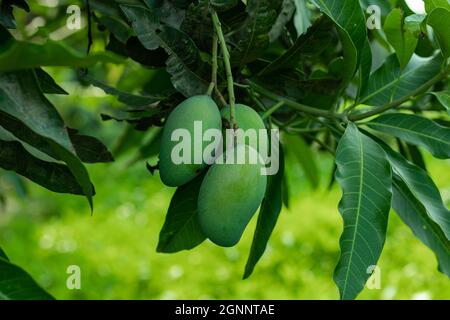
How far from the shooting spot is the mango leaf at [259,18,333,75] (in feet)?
2.58

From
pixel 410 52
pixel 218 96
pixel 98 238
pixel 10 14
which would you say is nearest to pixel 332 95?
pixel 410 52

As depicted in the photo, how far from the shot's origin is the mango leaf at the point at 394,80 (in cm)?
92

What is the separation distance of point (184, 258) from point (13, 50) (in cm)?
248

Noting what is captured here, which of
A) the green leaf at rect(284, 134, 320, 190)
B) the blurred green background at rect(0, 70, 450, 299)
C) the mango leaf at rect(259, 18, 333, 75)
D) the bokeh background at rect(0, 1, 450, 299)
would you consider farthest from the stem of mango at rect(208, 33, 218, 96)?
the blurred green background at rect(0, 70, 450, 299)

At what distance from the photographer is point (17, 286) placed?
546 millimetres

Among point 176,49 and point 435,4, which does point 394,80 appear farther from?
point 176,49

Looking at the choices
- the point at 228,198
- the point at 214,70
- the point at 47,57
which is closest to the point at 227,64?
the point at 214,70

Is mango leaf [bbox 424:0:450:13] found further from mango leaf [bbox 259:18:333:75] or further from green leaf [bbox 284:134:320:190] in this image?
green leaf [bbox 284:134:320:190]

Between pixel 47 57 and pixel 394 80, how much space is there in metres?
0.58

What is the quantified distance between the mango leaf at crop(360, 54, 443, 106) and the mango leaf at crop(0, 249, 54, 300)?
527 millimetres

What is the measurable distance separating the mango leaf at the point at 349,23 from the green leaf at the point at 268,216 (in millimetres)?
179

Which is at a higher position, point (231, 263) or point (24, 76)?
point (24, 76)

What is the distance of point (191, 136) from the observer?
633 millimetres
